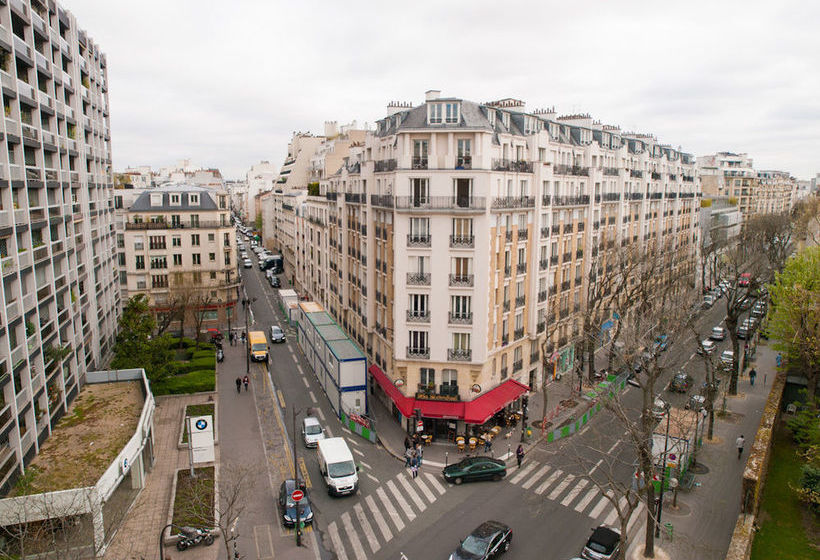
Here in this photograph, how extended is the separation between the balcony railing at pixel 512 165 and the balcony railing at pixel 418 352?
1332cm

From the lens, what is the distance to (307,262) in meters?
74.5

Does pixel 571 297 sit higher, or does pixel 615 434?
pixel 571 297

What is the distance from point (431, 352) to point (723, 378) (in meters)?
30.9

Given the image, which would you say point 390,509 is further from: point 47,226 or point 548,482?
point 47,226

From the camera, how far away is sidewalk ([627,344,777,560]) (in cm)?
2644

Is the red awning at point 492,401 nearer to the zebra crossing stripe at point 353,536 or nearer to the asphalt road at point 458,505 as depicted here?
the asphalt road at point 458,505

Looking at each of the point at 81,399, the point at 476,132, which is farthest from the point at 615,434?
the point at 81,399

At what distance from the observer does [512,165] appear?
3922 cm

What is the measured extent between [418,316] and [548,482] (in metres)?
13.3

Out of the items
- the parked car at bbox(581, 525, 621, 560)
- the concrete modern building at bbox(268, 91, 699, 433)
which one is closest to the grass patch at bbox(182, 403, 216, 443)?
the concrete modern building at bbox(268, 91, 699, 433)

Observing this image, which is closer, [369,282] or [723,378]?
[369,282]

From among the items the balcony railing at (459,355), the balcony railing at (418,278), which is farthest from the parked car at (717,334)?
the balcony railing at (418,278)

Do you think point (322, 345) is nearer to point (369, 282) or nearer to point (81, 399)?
point (369, 282)

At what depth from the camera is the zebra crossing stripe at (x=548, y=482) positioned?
31630mm
